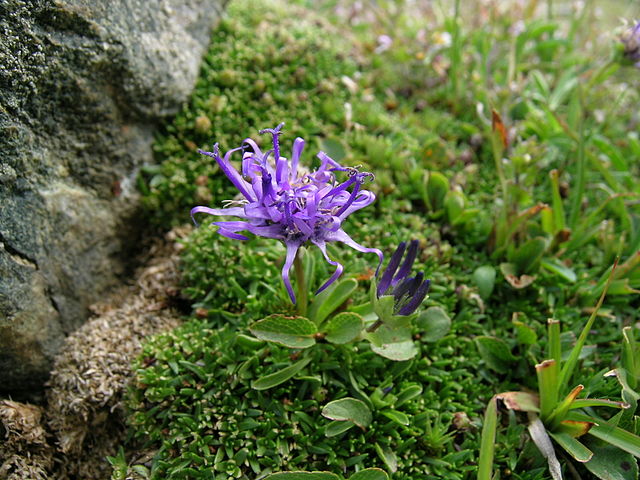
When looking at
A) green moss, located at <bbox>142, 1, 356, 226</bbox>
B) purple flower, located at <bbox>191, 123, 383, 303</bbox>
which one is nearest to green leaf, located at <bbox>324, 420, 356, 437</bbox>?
purple flower, located at <bbox>191, 123, 383, 303</bbox>

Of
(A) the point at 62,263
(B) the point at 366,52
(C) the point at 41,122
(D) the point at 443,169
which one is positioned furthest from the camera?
(B) the point at 366,52

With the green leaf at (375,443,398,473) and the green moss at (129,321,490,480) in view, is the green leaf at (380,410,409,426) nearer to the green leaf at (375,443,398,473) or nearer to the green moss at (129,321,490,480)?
the green moss at (129,321,490,480)

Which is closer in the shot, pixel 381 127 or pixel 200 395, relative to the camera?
pixel 200 395

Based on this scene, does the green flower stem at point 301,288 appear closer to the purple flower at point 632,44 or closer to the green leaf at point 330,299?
the green leaf at point 330,299

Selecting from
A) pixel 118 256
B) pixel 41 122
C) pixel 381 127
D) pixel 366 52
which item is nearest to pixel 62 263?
pixel 118 256

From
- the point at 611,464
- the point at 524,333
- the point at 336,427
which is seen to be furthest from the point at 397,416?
the point at 611,464

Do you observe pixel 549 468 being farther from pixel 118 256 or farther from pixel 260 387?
pixel 118 256
